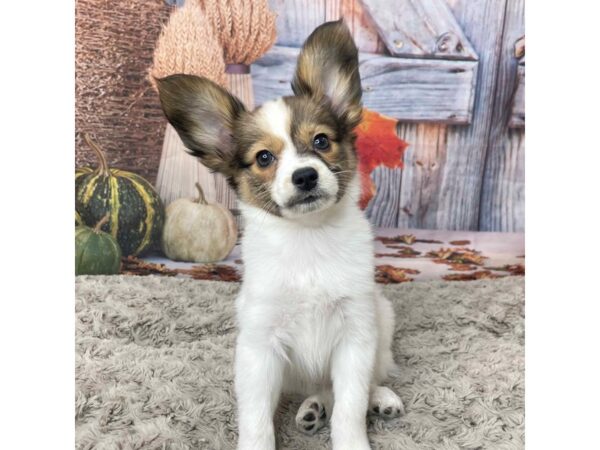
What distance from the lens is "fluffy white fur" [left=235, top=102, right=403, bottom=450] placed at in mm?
2223

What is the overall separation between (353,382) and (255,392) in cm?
36

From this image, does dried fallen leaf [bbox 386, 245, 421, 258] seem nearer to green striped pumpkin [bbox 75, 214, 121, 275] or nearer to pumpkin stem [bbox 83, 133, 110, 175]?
green striped pumpkin [bbox 75, 214, 121, 275]

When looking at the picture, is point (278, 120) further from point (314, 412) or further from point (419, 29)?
point (419, 29)

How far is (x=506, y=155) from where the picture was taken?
4039 millimetres

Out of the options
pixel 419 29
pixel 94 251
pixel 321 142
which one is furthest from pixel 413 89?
pixel 94 251

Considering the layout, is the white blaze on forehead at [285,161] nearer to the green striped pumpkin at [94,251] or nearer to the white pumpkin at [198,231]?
the white pumpkin at [198,231]

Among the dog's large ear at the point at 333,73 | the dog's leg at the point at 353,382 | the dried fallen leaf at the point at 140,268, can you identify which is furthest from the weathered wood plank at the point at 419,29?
the dog's leg at the point at 353,382

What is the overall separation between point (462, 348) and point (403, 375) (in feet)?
1.34

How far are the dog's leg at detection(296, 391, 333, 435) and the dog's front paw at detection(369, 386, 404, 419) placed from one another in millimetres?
173

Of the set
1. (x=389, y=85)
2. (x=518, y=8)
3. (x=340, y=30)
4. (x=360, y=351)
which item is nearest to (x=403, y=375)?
(x=360, y=351)

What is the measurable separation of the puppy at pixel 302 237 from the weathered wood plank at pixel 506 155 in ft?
6.01

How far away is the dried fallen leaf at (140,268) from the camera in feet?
12.9

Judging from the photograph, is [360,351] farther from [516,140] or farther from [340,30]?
[516,140]

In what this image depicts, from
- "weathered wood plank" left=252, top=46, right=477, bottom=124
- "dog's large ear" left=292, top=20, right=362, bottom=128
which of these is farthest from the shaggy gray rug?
"dog's large ear" left=292, top=20, right=362, bottom=128
